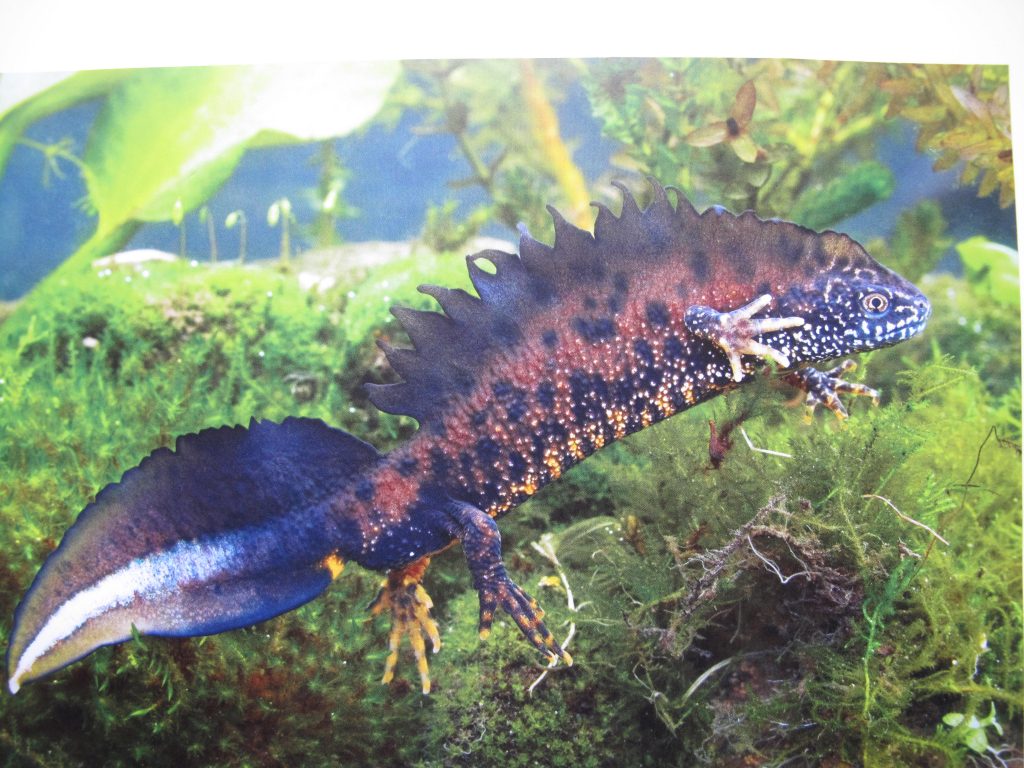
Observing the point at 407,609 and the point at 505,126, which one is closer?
the point at 407,609

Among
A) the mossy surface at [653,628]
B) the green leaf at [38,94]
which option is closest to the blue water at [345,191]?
the green leaf at [38,94]

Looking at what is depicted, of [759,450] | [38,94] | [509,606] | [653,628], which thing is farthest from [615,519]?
[38,94]

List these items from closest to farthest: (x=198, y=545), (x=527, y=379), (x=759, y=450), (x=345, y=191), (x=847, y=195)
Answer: (x=198, y=545), (x=527, y=379), (x=759, y=450), (x=345, y=191), (x=847, y=195)

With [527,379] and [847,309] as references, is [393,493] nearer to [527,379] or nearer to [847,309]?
[527,379]

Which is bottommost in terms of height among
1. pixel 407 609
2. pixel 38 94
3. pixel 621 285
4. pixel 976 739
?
pixel 976 739

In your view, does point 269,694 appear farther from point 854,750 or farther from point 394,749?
point 854,750

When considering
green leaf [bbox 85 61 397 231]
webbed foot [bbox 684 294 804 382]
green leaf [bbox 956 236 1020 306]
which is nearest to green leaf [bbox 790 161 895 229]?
green leaf [bbox 956 236 1020 306]
